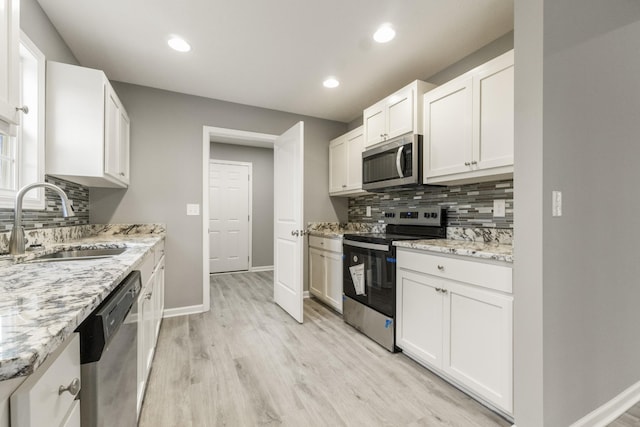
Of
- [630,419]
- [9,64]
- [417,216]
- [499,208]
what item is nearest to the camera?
[9,64]

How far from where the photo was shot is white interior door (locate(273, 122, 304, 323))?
2.82 metres

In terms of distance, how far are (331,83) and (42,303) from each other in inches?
109

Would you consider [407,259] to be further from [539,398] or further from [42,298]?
[42,298]

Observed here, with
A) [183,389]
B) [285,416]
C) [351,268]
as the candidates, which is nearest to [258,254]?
[351,268]

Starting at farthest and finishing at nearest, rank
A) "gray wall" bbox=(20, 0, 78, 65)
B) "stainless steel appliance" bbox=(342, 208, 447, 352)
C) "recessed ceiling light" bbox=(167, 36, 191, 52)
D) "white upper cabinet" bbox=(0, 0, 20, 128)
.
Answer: "stainless steel appliance" bbox=(342, 208, 447, 352) < "recessed ceiling light" bbox=(167, 36, 191, 52) < "gray wall" bbox=(20, 0, 78, 65) < "white upper cabinet" bbox=(0, 0, 20, 128)

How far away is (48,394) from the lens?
0.55 m

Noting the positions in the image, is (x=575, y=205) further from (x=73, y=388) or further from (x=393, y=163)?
(x=73, y=388)

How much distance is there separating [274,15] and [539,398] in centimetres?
258

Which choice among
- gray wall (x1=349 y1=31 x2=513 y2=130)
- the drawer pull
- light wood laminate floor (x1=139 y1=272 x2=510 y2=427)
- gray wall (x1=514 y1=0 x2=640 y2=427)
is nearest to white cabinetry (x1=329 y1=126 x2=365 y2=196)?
gray wall (x1=349 y1=31 x2=513 y2=130)

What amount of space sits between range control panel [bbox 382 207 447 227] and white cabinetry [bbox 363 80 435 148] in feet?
2.30

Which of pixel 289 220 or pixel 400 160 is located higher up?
pixel 400 160

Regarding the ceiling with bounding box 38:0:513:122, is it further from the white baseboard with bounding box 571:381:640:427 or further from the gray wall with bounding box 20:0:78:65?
the white baseboard with bounding box 571:381:640:427

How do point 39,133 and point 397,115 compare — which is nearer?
point 39,133

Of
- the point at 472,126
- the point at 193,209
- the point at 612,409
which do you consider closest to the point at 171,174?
the point at 193,209
